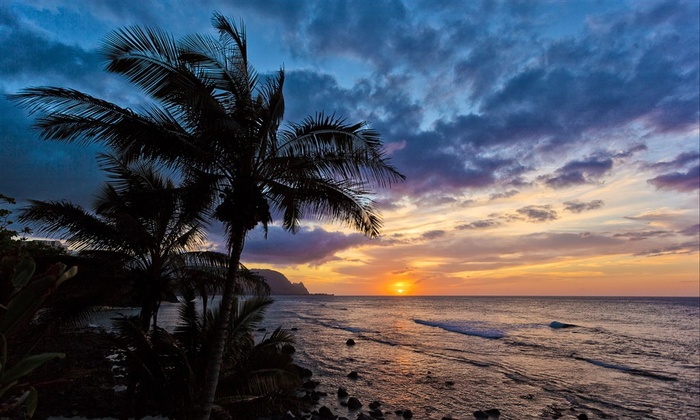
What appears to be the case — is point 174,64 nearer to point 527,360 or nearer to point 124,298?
point 124,298

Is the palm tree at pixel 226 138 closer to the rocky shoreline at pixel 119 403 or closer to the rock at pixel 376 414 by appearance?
the rocky shoreline at pixel 119 403

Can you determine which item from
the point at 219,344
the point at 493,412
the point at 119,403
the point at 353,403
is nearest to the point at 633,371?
the point at 493,412

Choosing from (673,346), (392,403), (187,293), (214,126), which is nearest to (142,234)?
(187,293)

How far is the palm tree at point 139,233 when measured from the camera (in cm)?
950

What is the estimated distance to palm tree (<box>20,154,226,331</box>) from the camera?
950 cm

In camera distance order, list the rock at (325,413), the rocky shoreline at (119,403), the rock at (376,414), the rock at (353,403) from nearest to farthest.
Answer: the rocky shoreline at (119,403)
the rock at (325,413)
the rock at (376,414)
the rock at (353,403)

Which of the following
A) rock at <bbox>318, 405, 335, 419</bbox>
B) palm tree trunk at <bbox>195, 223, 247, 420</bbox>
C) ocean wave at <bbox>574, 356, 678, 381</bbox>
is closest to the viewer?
palm tree trunk at <bbox>195, 223, 247, 420</bbox>

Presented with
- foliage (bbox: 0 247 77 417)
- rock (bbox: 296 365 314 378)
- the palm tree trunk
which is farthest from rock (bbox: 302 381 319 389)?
foliage (bbox: 0 247 77 417)

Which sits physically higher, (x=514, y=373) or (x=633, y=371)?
(x=514, y=373)

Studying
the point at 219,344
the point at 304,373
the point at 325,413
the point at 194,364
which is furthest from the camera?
the point at 304,373

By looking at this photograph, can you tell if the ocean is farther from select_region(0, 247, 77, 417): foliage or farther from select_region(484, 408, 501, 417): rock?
select_region(0, 247, 77, 417): foliage

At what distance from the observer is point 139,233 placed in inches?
347

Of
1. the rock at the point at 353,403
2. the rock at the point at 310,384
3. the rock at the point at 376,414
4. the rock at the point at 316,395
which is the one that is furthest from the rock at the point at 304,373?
the rock at the point at 376,414

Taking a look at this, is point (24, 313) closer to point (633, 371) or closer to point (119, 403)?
point (119, 403)
